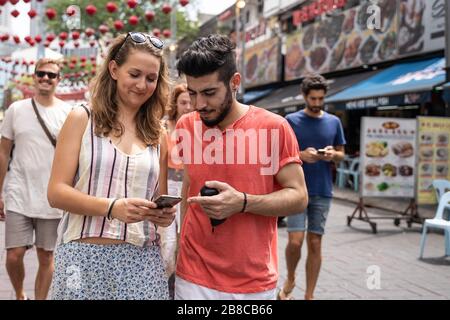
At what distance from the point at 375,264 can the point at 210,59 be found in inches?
177

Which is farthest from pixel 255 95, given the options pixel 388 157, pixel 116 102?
pixel 116 102

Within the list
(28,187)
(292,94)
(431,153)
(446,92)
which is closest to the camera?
(28,187)

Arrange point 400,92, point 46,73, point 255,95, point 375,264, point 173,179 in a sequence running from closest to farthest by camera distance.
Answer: point 173,179
point 46,73
point 375,264
point 400,92
point 255,95

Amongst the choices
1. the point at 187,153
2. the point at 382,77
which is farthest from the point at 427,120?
the point at 187,153

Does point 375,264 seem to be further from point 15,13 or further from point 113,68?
point 15,13

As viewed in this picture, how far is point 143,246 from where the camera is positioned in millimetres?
1975

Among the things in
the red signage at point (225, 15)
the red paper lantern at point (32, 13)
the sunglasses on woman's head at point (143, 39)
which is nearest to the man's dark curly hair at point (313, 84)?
the sunglasses on woman's head at point (143, 39)

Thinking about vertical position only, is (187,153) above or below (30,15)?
below

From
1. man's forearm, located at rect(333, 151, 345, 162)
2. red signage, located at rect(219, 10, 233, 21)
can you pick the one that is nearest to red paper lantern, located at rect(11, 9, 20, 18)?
man's forearm, located at rect(333, 151, 345, 162)

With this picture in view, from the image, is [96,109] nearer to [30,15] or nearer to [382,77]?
Result: [30,15]

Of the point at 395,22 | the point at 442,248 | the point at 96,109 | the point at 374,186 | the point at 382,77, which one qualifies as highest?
the point at 395,22

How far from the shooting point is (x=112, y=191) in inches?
75.5
